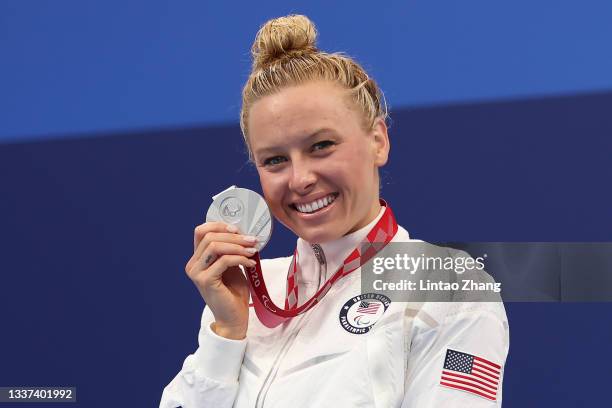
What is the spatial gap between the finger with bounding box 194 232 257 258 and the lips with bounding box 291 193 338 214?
0.14 m

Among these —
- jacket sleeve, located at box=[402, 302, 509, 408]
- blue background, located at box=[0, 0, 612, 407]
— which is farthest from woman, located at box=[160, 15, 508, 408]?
blue background, located at box=[0, 0, 612, 407]

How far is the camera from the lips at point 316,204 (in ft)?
5.24

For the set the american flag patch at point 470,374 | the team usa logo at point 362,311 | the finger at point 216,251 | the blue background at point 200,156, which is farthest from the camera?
the blue background at point 200,156

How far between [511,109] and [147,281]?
54.2 inches

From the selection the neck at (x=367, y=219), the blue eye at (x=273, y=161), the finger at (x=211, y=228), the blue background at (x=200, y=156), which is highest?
the blue background at (x=200, y=156)

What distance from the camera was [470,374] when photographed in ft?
4.69

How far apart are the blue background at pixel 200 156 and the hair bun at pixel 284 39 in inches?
39.7

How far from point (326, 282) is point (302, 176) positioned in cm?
24

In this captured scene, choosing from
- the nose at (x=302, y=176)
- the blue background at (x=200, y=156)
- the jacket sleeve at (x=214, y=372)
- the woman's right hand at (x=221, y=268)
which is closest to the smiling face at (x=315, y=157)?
the nose at (x=302, y=176)

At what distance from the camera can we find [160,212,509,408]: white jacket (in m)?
1.47

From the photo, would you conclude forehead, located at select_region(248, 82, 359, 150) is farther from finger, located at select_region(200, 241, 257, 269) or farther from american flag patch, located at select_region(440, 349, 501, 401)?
american flag patch, located at select_region(440, 349, 501, 401)

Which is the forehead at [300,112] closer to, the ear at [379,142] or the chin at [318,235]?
the ear at [379,142]

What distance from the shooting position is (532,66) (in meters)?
2.58

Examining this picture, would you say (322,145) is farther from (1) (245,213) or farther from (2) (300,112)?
(1) (245,213)
